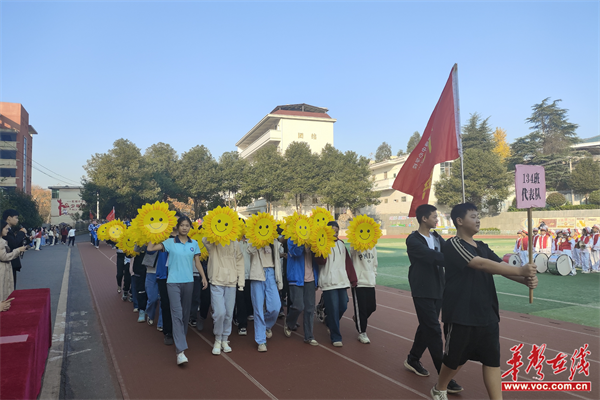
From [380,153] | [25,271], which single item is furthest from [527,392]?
[380,153]

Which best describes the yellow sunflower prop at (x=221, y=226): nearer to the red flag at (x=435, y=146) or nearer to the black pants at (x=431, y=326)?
the black pants at (x=431, y=326)

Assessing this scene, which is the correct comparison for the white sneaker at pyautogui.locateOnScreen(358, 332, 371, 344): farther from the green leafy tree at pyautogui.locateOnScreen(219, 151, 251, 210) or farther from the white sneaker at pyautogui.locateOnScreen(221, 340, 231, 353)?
the green leafy tree at pyautogui.locateOnScreen(219, 151, 251, 210)

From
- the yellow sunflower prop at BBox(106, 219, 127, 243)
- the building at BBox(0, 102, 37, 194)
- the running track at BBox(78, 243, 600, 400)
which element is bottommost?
the running track at BBox(78, 243, 600, 400)

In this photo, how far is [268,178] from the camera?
46.2 metres

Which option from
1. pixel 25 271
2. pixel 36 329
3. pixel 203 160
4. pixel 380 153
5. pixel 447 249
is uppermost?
pixel 380 153

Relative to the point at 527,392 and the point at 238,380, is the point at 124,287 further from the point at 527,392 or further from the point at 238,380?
the point at 527,392

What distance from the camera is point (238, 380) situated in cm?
489

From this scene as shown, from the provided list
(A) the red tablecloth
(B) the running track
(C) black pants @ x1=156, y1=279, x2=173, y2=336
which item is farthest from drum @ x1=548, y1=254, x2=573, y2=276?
(A) the red tablecloth

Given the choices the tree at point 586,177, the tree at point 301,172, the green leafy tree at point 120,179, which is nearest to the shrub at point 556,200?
the tree at point 586,177

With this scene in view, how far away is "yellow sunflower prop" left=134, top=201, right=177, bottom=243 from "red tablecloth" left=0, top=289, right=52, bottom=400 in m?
1.53

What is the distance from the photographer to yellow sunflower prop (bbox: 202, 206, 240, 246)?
571cm

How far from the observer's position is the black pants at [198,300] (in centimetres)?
746

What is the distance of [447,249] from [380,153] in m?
95.8

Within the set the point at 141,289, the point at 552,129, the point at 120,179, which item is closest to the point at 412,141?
the point at 552,129
